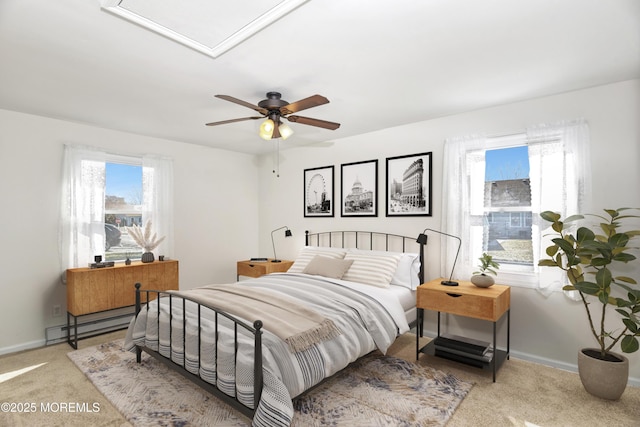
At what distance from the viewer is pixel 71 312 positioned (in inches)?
139

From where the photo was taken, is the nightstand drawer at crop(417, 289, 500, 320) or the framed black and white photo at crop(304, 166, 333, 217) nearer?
the nightstand drawer at crop(417, 289, 500, 320)

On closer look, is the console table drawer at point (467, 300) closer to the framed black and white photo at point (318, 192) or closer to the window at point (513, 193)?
the window at point (513, 193)

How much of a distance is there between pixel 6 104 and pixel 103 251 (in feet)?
5.78

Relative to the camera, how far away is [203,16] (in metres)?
1.85

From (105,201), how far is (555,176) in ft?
16.1

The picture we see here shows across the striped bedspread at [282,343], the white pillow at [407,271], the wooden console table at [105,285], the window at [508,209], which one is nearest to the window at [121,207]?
the wooden console table at [105,285]

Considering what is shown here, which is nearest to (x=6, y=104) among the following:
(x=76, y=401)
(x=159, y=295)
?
(x=159, y=295)

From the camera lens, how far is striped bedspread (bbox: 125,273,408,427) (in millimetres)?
1994

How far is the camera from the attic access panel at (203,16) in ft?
5.70

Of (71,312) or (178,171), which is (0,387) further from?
(178,171)

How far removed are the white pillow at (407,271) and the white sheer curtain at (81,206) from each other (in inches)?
131

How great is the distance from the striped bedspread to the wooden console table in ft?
2.95

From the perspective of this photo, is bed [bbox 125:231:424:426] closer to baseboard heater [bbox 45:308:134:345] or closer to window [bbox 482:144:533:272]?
window [bbox 482:144:533:272]

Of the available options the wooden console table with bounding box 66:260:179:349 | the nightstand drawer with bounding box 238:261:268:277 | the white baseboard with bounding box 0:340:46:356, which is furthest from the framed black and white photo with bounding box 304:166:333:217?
the white baseboard with bounding box 0:340:46:356
